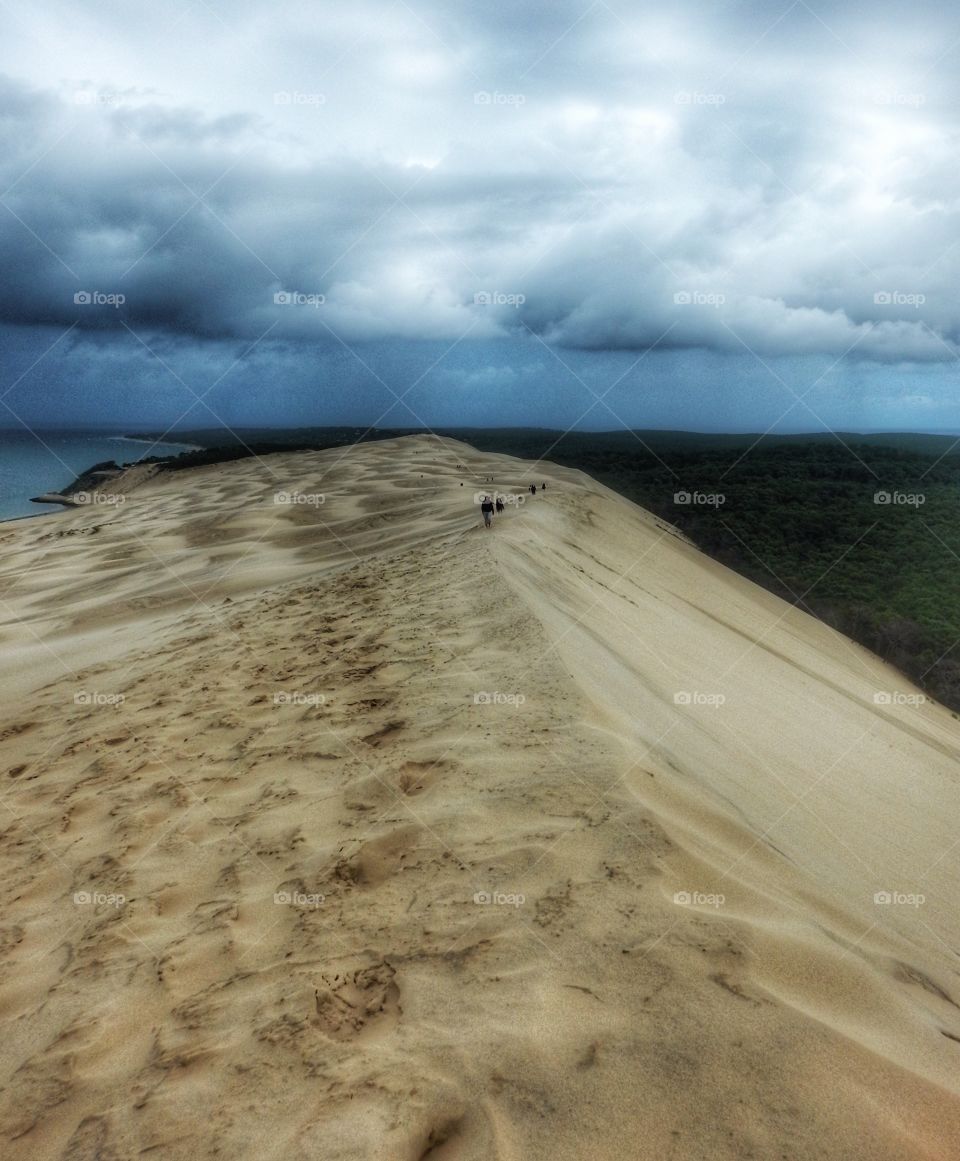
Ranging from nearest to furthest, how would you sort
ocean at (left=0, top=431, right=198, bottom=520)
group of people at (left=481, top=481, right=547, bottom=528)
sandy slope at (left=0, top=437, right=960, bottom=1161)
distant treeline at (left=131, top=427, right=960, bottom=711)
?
sandy slope at (left=0, top=437, right=960, bottom=1161)
group of people at (left=481, top=481, right=547, bottom=528)
distant treeline at (left=131, top=427, right=960, bottom=711)
ocean at (left=0, top=431, right=198, bottom=520)

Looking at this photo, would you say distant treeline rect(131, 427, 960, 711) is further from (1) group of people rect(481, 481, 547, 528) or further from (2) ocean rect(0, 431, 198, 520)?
(1) group of people rect(481, 481, 547, 528)

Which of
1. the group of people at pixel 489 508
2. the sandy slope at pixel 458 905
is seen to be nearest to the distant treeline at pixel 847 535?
the group of people at pixel 489 508

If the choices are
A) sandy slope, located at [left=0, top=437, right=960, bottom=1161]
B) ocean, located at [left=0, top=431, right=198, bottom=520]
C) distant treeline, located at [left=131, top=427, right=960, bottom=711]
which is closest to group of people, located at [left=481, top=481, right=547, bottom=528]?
sandy slope, located at [left=0, top=437, right=960, bottom=1161]

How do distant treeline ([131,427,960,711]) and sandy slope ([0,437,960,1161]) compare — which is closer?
sandy slope ([0,437,960,1161])

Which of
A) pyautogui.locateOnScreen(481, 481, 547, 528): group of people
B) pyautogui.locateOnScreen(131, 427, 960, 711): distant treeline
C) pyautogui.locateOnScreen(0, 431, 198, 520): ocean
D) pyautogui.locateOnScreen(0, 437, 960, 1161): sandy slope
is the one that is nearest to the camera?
pyautogui.locateOnScreen(0, 437, 960, 1161): sandy slope

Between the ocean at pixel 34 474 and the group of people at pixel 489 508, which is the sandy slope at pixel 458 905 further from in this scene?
the ocean at pixel 34 474

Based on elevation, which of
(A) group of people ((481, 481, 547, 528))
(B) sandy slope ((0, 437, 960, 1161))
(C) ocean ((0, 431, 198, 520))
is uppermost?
(A) group of people ((481, 481, 547, 528))

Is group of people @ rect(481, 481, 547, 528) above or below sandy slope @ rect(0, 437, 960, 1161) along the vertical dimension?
above
